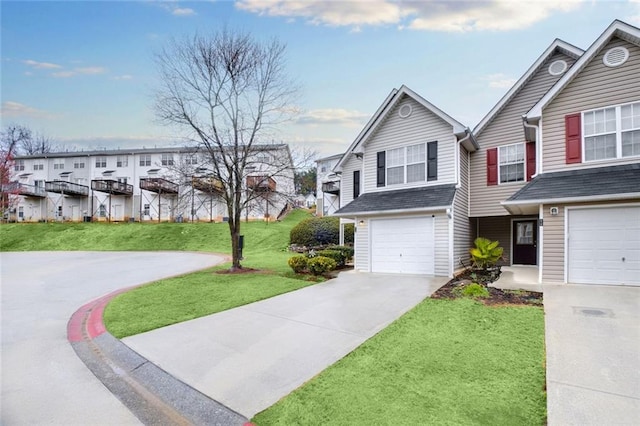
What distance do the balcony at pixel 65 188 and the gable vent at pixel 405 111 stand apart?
39.9 metres

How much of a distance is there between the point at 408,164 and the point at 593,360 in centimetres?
965

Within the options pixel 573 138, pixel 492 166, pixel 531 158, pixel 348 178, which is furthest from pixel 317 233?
pixel 573 138

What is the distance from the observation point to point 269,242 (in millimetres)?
25312

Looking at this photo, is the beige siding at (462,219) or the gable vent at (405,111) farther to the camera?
the gable vent at (405,111)

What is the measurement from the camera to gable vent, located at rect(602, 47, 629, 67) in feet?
29.5

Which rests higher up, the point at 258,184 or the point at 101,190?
the point at 101,190

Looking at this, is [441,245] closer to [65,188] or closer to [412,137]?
A: [412,137]

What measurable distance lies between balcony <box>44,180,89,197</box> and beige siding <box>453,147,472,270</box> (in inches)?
1658

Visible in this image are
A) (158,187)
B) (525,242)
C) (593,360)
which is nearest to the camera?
(593,360)

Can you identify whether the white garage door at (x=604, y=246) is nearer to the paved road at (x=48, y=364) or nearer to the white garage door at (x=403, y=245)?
the white garage door at (x=403, y=245)

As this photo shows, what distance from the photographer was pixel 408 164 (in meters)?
12.9

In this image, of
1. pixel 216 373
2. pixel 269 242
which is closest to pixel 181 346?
pixel 216 373

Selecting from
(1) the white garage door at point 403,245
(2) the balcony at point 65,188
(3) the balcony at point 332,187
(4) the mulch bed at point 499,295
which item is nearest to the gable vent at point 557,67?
(1) the white garage door at point 403,245

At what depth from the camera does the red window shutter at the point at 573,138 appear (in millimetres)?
9453
